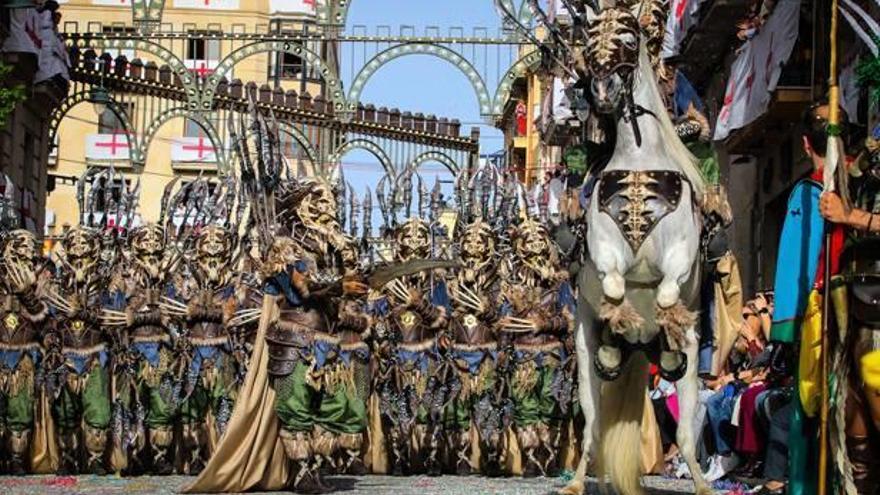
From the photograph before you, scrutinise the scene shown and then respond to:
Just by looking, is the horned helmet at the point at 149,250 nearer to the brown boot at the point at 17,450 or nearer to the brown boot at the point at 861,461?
the brown boot at the point at 17,450

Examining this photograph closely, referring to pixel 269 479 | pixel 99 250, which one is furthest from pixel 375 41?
pixel 269 479

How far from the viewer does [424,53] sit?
33000 mm

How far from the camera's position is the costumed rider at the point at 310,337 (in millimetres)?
14672

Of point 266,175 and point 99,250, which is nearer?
point 266,175

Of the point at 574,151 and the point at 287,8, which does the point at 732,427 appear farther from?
the point at 287,8

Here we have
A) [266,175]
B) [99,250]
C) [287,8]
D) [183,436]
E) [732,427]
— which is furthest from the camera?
[287,8]

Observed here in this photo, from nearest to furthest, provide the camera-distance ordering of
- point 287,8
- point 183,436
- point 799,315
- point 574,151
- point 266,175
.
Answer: point 799,315 → point 574,151 → point 266,175 → point 183,436 → point 287,8

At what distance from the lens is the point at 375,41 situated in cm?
3288

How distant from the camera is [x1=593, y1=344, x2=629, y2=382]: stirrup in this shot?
→ 11.4m

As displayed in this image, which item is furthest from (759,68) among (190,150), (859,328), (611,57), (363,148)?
(190,150)

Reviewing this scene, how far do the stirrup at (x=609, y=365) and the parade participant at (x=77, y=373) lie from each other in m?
7.67

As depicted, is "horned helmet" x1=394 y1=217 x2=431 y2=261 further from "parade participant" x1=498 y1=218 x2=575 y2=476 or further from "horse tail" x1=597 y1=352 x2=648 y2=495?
"horse tail" x1=597 y1=352 x2=648 y2=495

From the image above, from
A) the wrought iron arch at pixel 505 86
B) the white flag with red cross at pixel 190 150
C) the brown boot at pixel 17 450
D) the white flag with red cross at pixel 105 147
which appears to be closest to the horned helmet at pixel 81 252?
the brown boot at pixel 17 450

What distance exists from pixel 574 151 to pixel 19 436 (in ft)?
22.2
